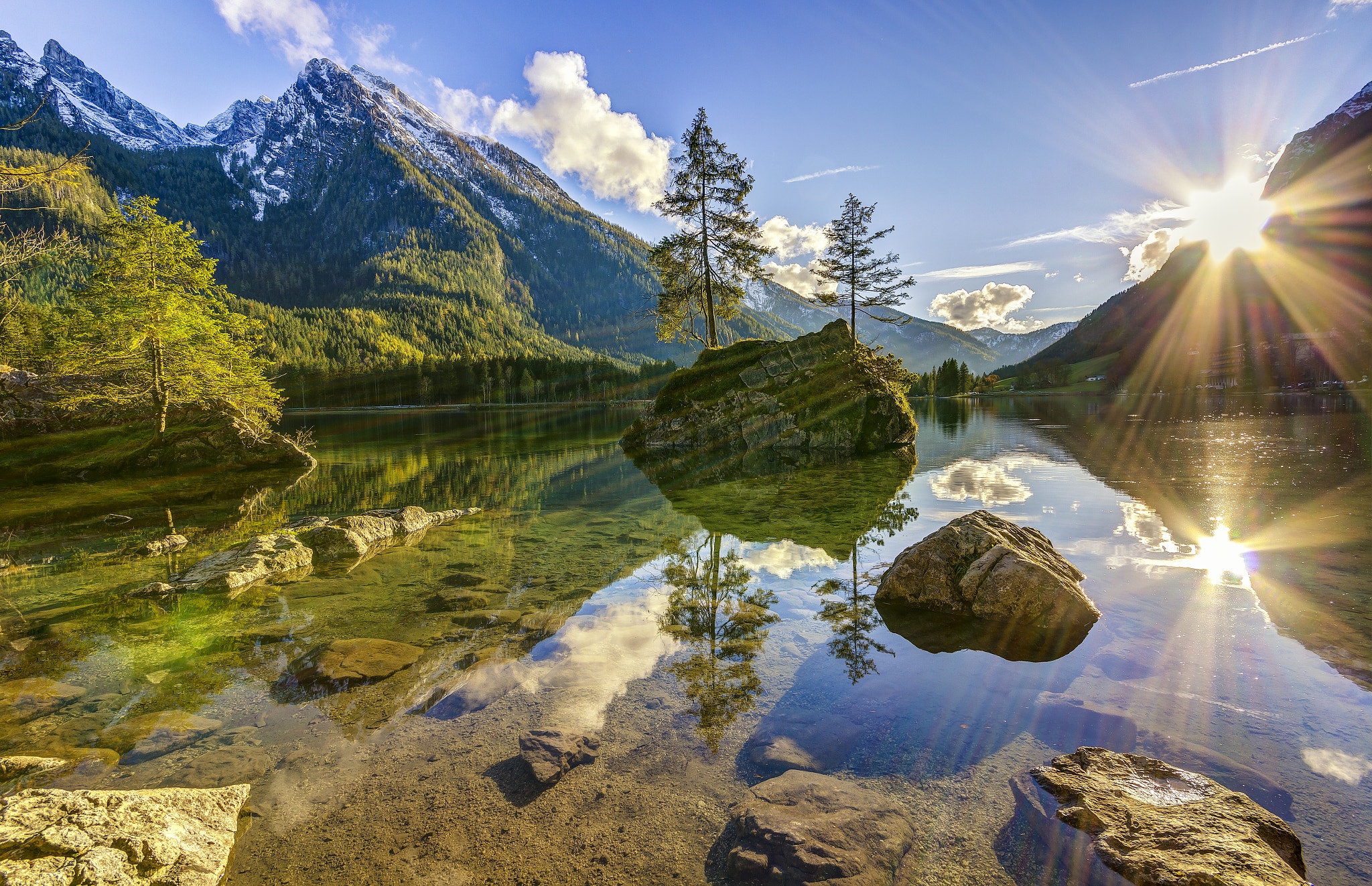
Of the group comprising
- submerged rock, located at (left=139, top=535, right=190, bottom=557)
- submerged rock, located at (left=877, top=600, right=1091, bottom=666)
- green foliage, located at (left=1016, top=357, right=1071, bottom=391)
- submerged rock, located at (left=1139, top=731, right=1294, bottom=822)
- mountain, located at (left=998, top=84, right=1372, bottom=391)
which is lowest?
submerged rock, located at (left=139, top=535, right=190, bottom=557)

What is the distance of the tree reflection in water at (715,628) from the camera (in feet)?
21.0

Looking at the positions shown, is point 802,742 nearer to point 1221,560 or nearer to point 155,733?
point 155,733

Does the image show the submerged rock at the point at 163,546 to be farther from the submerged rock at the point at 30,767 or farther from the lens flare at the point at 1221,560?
the lens flare at the point at 1221,560

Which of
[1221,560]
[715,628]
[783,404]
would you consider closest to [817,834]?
[715,628]

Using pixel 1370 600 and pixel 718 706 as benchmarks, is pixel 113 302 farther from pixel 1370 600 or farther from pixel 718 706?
pixel 1370 600

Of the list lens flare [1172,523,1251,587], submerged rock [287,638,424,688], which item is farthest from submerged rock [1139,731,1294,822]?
submerged rock [287,638,424,688]

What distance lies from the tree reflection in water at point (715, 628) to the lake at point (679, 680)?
2.0 inches

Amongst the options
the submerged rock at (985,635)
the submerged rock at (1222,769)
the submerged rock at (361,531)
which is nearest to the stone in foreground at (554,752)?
the submerged rock at (985,635)

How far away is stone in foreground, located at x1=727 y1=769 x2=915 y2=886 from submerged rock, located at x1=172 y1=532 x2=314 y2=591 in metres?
11.5

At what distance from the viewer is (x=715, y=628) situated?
8539 mm

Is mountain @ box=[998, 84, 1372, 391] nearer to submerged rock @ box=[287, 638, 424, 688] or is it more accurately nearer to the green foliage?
the green foliage

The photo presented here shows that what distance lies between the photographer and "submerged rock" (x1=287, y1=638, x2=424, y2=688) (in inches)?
281

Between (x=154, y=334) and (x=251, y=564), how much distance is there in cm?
2253

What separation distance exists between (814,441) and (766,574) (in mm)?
19735
